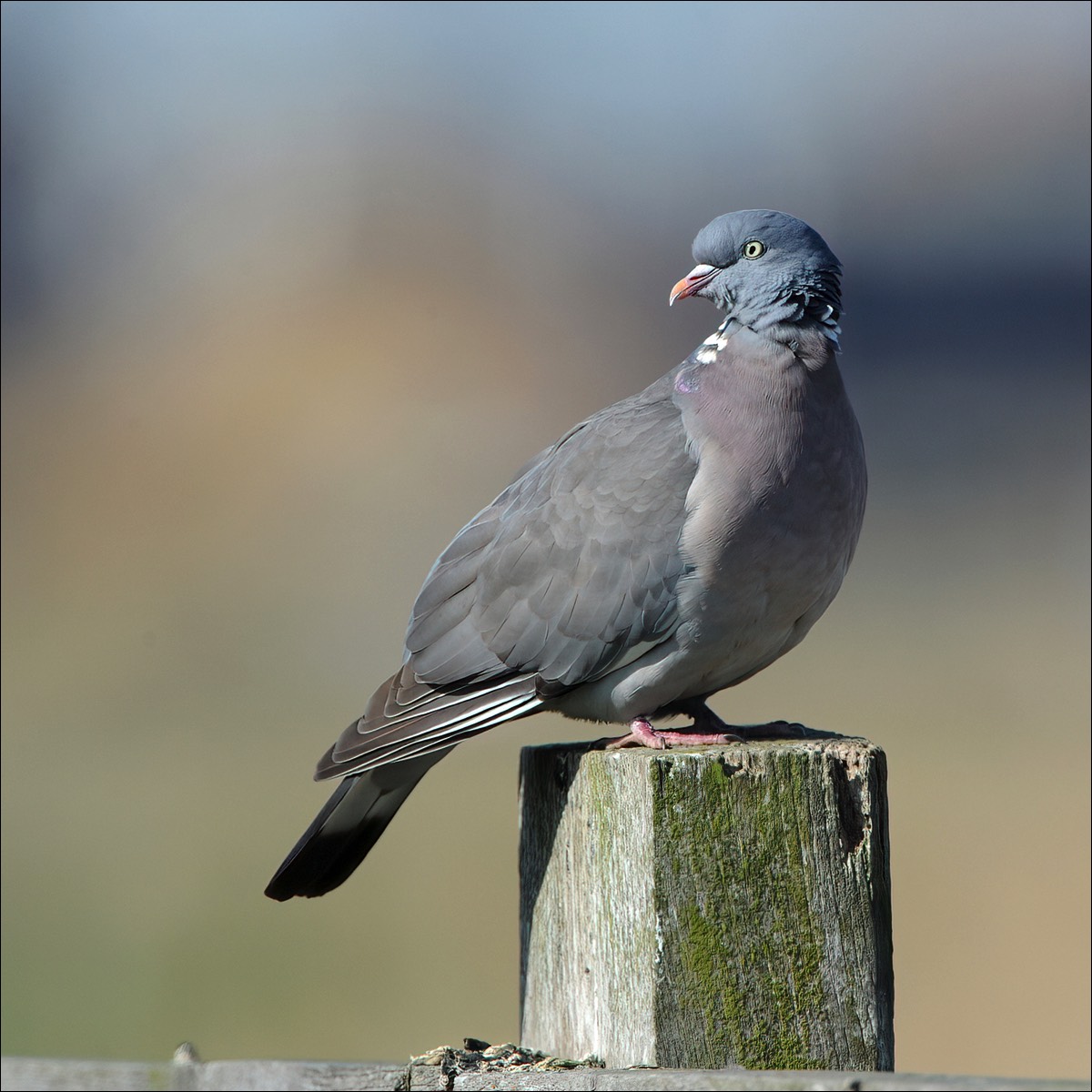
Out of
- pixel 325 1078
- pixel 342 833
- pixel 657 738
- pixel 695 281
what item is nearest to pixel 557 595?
pixel 657 738

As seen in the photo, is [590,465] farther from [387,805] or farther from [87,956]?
[87,956]

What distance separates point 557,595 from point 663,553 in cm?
32

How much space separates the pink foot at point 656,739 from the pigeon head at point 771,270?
3.61 ft

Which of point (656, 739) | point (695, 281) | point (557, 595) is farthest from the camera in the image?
point (695, 281)

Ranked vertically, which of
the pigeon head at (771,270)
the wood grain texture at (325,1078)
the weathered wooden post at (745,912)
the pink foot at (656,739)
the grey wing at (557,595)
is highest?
the pigeon head at (771,270)

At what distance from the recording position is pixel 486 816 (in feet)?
33.6

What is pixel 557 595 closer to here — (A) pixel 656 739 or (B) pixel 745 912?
(A) pixel 656 739

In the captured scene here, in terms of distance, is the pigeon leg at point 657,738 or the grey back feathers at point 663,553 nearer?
the pigeon leg at point 657,738

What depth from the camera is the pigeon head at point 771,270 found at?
378 centimetres

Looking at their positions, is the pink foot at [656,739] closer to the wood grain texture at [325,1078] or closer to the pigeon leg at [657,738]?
the pigeon leg at [657,738]

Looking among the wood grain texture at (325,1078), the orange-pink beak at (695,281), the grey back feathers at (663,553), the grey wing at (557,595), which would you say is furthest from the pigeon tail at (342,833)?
the wood grain texture at (325,1078)

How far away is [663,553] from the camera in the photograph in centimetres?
359

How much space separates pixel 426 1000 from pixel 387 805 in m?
4.03

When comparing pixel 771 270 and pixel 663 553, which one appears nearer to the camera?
pixel 663 553
